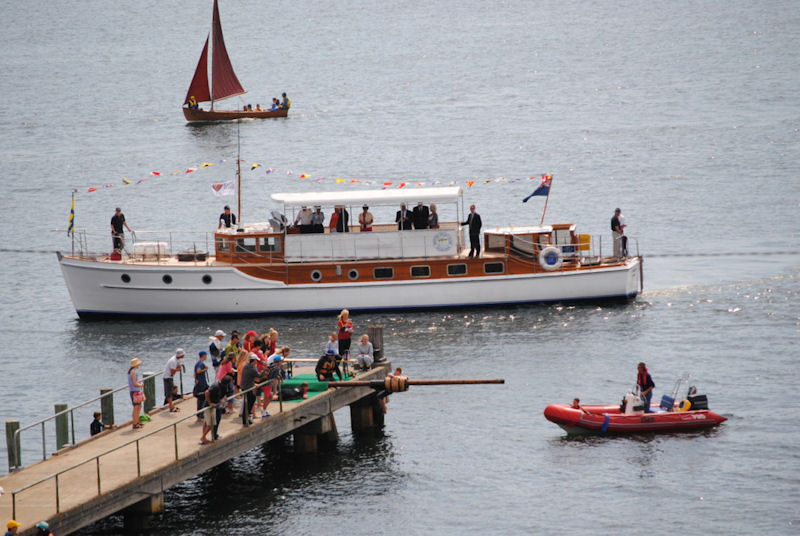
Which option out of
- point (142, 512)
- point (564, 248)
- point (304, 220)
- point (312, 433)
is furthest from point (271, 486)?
point (564, 248)

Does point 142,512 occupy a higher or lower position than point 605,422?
lower

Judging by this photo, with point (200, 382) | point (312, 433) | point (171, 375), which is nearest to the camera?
point (200, 382)

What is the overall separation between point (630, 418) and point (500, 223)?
34.9 meters

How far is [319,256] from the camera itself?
54.4 metres

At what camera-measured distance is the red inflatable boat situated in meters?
39.5

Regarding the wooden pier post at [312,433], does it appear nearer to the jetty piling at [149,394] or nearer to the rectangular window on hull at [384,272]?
the jetty piling at [149,394]

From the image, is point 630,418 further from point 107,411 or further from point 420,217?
point 420,217

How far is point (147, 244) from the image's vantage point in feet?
182

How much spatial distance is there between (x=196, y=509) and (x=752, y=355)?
22.5m

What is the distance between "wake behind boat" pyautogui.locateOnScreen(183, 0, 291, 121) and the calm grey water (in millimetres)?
1928

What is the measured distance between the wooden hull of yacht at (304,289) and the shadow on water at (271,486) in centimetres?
1444

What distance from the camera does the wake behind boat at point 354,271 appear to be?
54.2 meters

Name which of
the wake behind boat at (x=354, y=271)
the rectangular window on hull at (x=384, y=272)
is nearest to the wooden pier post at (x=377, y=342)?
the wake behind boat at (x=354, y=271)

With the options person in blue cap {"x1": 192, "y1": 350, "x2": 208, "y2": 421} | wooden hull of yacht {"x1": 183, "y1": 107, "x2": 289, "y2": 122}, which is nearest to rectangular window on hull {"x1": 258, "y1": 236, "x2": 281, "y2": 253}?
person in blue cap {"x1": 192, "y1": 350, "x2": 208, "y2": 421}
